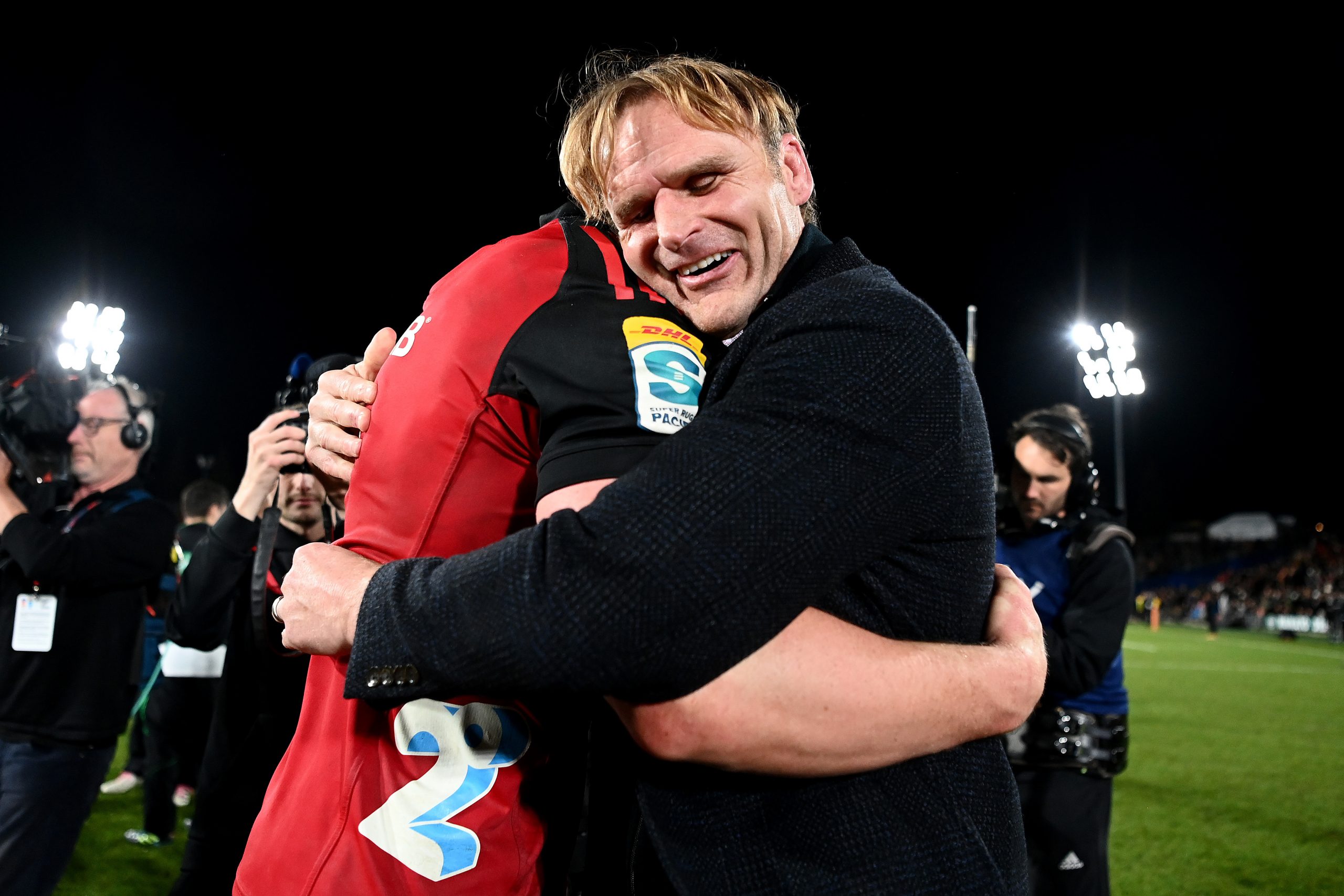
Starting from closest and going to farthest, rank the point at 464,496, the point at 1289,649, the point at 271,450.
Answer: the point at 464,496, the point at 271,450, the point at 1289,649

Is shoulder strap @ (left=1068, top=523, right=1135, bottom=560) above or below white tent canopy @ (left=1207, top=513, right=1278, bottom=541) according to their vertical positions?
above

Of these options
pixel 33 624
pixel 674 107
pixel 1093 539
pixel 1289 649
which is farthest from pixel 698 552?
pixel 1289 649

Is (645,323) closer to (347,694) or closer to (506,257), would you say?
(506,257)

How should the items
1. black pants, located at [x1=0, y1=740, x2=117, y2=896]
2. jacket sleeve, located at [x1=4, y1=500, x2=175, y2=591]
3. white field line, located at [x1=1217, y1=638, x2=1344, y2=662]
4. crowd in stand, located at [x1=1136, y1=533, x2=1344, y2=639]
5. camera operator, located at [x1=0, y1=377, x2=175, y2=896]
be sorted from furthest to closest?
crowd in stand, located at [x1=1136, y1=533, x2=1344, y2=639] < white field line, located at [x1=1217, y1=638, x2=1344, y2=662] < jacket sleeve, located at [x1=4, y1=500, x2=175, y2=591] < camera operator, located at [x1=0, y1=377, x2=175, y2=896] < black pants, located at [x1=0, y1=740, x2=117, y2=896]

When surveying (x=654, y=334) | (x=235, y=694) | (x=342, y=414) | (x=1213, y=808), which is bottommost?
(x=1213, y=808)

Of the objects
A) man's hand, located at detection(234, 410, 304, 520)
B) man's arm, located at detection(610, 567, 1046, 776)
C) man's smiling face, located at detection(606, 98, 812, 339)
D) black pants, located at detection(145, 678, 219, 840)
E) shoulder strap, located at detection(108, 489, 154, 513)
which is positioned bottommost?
black pants, located at detection(145, 678, 219, 840)

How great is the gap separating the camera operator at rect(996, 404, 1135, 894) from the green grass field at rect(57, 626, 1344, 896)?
263cm

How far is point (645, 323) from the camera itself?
140 cm

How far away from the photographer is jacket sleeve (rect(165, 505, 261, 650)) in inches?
147

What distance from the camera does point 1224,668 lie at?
71.2 ft

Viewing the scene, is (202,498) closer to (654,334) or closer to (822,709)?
(654,334)

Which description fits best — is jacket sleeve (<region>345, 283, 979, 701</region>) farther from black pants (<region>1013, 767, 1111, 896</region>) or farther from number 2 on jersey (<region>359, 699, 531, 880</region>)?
black pants (<region>1013, 767, 1111, 896</region>)

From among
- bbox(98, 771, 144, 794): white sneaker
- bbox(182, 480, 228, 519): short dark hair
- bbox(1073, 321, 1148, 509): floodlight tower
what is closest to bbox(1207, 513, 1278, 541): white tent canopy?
bbox(1073, 321, 1148, 509): floodlight tower

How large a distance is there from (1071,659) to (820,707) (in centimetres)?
346
